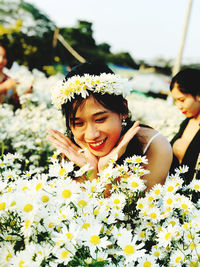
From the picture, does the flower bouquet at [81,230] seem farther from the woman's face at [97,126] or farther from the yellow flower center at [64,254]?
the woman's face at [97,126]

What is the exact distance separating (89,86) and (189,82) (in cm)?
140

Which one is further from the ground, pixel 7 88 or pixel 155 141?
pixel 155 141

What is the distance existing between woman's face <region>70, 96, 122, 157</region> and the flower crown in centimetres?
8

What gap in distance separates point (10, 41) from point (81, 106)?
10.8 m

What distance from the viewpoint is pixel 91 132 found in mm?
1727

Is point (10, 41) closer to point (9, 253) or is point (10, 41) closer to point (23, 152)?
→ point (23, 152)

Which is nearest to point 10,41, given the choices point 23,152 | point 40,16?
point 23,152

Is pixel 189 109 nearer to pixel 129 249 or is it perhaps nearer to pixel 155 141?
pixel 155 141

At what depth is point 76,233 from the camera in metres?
0.90

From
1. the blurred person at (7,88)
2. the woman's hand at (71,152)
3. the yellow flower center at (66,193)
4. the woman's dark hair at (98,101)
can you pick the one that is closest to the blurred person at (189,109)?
the woman's dark hair at (98,101)

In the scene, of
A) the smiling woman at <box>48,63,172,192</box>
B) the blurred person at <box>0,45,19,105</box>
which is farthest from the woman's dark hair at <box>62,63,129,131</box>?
the blurred person at <box>0,45,19,105</box>

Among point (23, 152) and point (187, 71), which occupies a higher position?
point (187, 71)

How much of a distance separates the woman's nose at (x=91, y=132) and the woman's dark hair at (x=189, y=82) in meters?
1.37

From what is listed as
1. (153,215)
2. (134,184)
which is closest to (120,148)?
(134,184)
